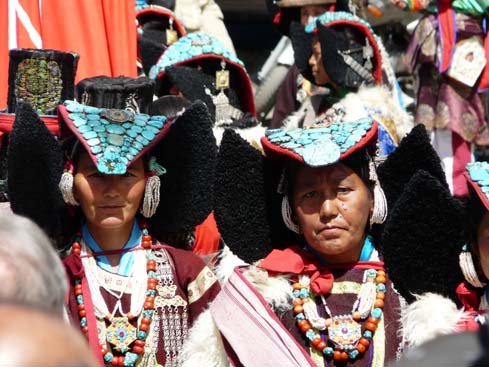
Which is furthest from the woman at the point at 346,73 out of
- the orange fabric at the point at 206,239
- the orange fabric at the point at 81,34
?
the orange fabric at the point at 206,239

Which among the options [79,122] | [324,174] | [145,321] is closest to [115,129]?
[79,122]

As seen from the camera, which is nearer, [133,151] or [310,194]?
[310,194]

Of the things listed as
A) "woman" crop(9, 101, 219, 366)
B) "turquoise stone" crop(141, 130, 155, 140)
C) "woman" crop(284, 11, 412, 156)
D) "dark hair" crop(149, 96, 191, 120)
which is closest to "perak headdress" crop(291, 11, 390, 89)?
"woman" crop(284, 11, 412, 156)

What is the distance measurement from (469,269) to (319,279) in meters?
0.50

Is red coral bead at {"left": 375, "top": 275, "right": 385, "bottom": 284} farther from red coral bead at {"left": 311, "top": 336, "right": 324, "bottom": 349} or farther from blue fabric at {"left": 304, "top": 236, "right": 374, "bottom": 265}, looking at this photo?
red coral bead at {"left": 311, "top": 336, "right": 324, "bottom": 349}

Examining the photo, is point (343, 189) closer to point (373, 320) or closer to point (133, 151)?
point (373, 320)

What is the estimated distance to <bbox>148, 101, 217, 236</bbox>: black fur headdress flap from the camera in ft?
12.5

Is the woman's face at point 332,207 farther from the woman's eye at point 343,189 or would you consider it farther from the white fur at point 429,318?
the white fur at point 429,318

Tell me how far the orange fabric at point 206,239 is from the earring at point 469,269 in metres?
1.51

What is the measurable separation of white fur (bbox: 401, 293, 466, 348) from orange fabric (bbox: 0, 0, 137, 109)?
2.29 metres

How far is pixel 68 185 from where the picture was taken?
11.8 feet

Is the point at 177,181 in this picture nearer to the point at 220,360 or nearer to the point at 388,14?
the point at 220,360

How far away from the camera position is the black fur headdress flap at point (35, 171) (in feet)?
12.0

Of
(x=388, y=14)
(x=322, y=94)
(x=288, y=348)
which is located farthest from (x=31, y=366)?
(x=388, y=14)
